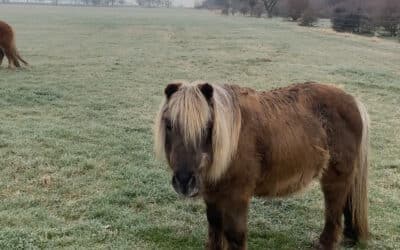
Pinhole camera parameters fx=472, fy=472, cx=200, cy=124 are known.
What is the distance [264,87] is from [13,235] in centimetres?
988

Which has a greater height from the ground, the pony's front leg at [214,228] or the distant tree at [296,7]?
the distant tree at [296,7]

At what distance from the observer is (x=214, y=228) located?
408 centimetres

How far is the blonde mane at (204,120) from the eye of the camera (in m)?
3.13

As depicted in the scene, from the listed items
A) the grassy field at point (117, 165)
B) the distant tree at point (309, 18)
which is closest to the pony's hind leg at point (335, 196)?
the grassy field at point (117, 165)

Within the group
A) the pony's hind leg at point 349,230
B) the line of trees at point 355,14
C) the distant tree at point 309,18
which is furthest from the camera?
Answer: the distant tree at point 309,18

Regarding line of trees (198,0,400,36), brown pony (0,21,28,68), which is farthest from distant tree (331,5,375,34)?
brown pony (0,21,28,68)

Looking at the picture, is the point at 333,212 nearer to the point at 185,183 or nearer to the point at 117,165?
the point at 185,183

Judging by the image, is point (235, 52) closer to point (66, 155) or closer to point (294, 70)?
point (294, 70)

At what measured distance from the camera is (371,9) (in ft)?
131

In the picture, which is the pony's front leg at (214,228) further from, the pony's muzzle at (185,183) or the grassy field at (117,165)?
the pony's muzzle at (185,183)

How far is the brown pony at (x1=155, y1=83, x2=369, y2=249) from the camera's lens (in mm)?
3182

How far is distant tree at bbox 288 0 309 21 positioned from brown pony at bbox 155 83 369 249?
52.3 m

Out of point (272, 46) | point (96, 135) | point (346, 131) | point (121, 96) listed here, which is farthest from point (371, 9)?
point (346, 131)

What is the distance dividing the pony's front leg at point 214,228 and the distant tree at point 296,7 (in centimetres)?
5292
